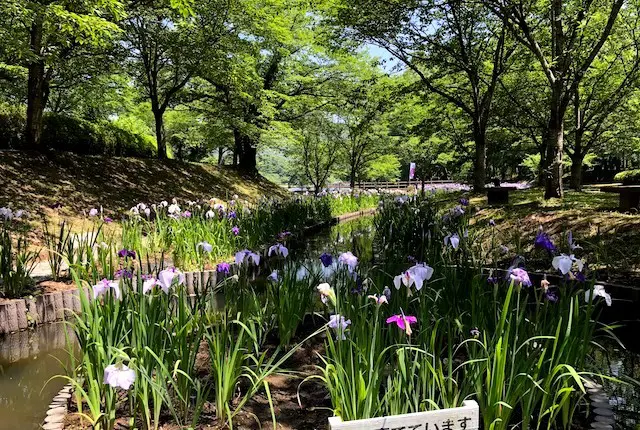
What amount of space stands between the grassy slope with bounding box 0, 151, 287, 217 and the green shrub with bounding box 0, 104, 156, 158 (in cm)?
56

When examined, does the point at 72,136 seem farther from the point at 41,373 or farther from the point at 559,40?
the point at 559,40

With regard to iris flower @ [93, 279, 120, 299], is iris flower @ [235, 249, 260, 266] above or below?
above

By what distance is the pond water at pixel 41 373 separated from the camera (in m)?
2.64

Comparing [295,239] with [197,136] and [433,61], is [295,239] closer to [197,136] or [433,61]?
[433,61]

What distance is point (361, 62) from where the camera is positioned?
17344 mm

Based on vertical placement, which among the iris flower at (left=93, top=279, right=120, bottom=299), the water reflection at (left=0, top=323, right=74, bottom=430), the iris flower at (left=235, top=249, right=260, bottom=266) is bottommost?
the water reflection at (left=0, top=323, right=74, bottom=430)

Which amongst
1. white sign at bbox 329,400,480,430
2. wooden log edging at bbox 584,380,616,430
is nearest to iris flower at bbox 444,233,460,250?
wooden log edging at bbox 584,380,616,430

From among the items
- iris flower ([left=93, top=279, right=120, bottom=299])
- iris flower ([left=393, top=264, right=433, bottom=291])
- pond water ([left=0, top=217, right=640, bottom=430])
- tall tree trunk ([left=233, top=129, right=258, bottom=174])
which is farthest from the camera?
tall tree trunk ([left=233, top=129, right=258, bottom=174])

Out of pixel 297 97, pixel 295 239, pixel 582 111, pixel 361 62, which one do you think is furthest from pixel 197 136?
pixel 582 111

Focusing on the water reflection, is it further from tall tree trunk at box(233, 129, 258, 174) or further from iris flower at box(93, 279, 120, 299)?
tall tree trunk at box(233, 129, 258, 174)

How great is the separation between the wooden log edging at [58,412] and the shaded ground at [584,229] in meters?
3.86

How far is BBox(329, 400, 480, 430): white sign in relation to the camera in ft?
5.00

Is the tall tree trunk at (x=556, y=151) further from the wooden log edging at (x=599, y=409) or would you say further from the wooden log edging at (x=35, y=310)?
the wooden log edging at (x=35, y=310)

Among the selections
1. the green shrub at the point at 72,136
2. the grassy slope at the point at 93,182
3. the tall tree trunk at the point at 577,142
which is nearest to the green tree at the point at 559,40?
the tall tree trunk at the point at 577,142
